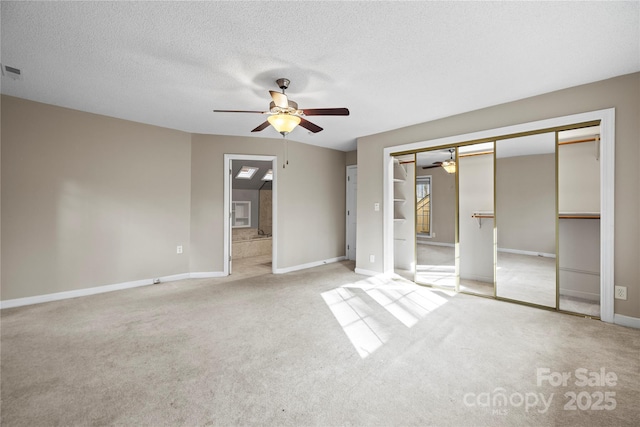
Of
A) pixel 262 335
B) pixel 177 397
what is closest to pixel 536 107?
pixel 262 335

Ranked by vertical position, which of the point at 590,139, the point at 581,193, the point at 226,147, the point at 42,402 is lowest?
the point at 42,402

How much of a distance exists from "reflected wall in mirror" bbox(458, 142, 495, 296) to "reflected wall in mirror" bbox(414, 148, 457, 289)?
12 centimetres

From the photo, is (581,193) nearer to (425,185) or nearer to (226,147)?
(425,185)

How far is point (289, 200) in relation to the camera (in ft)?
17.2

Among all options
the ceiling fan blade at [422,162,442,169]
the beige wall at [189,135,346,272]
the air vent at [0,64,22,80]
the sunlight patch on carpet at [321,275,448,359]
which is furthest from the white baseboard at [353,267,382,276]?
the air vent at [0,64,22,80]

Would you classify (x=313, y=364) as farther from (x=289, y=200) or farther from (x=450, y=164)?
(x=289, y=200)

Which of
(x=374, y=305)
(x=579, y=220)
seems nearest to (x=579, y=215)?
(x=579, y=220)

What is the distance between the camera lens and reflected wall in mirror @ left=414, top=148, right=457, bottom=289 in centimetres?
396

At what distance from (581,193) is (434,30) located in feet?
8.32

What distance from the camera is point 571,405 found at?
→ 5.45 feet

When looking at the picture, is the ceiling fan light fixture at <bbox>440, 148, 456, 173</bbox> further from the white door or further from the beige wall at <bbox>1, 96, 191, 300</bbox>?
the beige wall at <bbox>1, 96, 191, 300</bbox>

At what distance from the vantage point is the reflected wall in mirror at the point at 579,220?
2957 millimetres

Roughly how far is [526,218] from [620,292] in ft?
3.56

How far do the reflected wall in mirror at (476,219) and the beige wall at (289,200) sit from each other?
2740 millimetres
